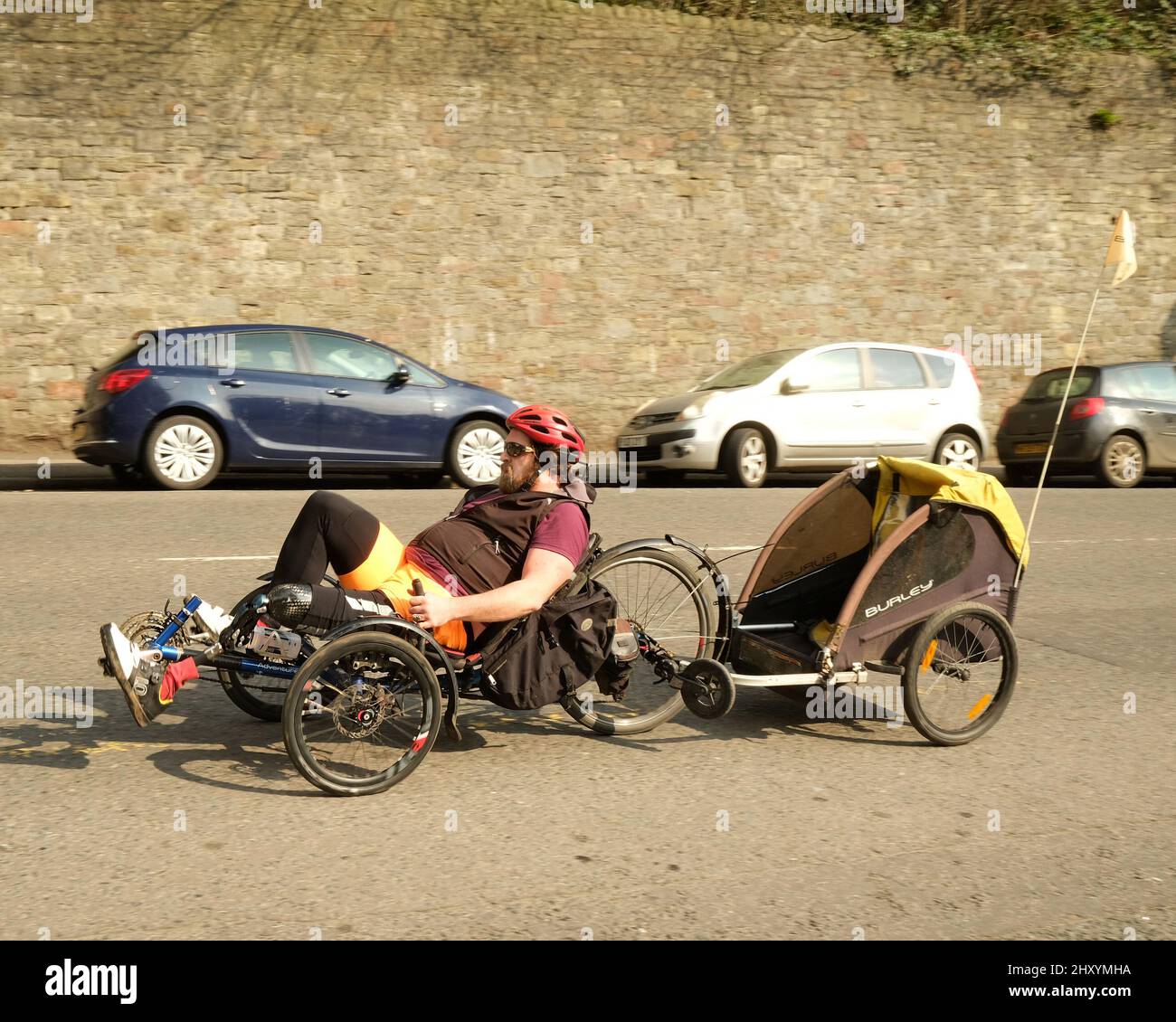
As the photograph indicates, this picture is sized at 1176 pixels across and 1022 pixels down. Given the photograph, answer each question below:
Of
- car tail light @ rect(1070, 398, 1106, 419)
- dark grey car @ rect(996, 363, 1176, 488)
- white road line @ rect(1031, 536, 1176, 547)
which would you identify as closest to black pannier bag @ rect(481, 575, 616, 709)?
white road line @ rect(1031, 536, 1176, 547)

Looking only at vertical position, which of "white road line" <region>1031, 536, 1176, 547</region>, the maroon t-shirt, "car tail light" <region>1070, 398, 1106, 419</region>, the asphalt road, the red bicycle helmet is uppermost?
"car tail light" <region>1070, 398, 1106, 419</region>

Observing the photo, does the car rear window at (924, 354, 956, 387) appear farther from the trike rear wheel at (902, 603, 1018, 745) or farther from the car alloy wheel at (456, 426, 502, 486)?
the trike rear wheel at (902, 603, 1018, 745)

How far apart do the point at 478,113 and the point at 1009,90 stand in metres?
9.08

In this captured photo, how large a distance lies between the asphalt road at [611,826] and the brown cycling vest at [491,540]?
0.70 meters

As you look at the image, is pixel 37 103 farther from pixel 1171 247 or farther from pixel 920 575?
pixel 1171 247

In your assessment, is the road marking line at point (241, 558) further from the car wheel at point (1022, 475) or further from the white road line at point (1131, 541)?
the car wheel at point (1022, 475)

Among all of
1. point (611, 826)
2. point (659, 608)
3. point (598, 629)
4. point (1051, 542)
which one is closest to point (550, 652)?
point (598, 629)

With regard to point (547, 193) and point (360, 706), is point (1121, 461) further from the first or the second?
point (360, 706)

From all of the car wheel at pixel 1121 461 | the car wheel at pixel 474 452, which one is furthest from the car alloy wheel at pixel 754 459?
the car wheel at pixel 1121 461

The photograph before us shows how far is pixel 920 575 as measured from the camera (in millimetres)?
5309

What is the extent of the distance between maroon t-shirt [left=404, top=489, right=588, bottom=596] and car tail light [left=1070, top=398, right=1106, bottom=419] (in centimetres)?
1245

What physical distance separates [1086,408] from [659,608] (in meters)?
11.8

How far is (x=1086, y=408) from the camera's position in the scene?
1593cm

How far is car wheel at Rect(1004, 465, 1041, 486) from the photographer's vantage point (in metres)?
16.8
